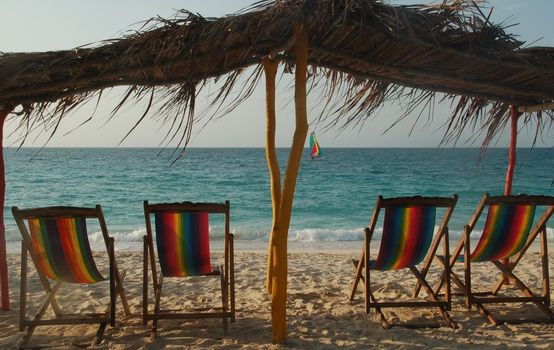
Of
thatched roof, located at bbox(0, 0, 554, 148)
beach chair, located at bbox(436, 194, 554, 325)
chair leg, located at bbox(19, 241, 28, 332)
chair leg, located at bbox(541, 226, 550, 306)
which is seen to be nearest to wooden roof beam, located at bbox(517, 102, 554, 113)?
thatched roof, located at bbox(0, 0, 554, 148)

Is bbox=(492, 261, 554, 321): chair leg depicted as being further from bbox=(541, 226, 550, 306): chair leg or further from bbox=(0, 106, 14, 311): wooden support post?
bbox=(0, 106, 14, 311): wooden support post

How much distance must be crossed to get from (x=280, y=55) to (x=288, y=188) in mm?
Result: 928

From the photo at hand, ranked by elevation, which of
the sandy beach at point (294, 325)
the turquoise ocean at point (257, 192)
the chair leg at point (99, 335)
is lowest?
the turquoise ocean at point (257, 192)

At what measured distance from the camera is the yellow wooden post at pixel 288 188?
8.39 feet

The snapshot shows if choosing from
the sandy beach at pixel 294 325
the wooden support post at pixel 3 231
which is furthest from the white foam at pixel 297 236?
the wooden support post at pixel 3 231

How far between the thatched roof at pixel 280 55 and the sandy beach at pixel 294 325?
125 cm

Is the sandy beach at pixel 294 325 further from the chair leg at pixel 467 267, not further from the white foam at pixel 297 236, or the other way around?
the white foam at pixel 297 236

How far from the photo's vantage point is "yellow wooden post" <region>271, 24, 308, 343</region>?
256cm

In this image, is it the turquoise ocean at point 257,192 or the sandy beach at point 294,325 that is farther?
the turquoise ocean at point 257,192

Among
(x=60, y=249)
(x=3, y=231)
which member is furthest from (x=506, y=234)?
(x=3, y=231)

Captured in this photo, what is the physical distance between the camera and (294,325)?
121 inches

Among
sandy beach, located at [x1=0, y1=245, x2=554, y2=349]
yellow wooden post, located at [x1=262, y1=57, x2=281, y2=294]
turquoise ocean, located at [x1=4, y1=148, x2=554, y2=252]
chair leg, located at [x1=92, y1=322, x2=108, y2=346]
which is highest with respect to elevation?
yellow wooden post, located at [x1=262, y1=57, x2=281, y2=294]

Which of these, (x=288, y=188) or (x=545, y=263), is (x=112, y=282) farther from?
(x=545, y=263)

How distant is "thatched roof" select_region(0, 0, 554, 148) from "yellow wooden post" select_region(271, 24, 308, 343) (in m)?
0.11
